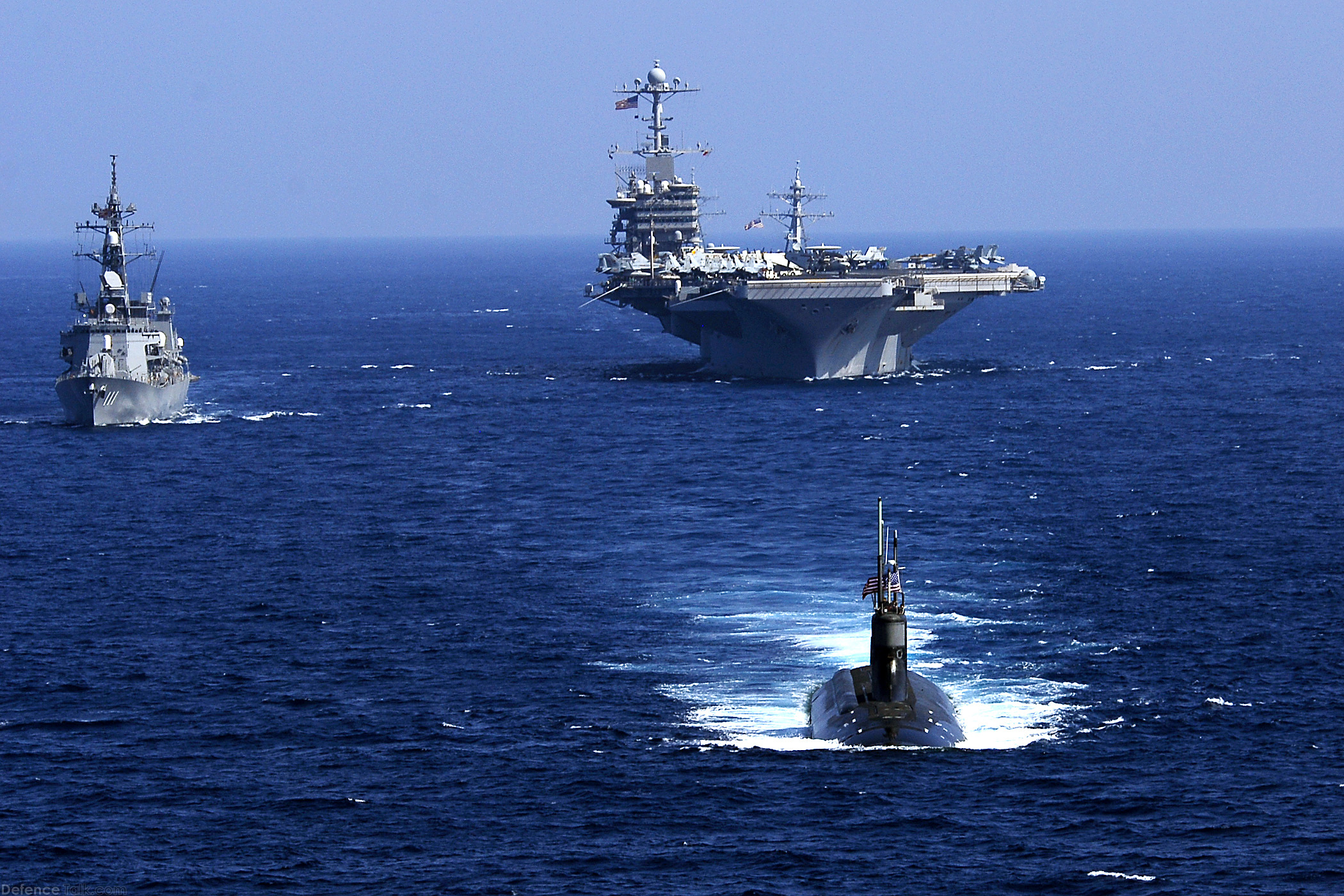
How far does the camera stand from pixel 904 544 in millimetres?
70375

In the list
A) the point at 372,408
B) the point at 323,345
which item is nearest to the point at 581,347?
the point at 323,345

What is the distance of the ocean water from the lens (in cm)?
3978

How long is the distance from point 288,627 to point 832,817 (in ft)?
76.5

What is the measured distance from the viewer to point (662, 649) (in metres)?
55.5

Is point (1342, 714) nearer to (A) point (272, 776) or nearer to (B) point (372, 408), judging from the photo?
(A) point (272, 776)

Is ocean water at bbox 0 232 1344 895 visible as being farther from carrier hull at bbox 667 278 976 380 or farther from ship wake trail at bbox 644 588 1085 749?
carrier hull at bbox 667 278 976 380

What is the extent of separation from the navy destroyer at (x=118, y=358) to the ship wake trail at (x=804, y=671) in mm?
54286

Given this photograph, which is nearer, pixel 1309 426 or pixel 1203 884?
pixel 1203 884

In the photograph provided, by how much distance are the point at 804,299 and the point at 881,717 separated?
6654cm

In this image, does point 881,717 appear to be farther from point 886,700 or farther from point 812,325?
point 812,325

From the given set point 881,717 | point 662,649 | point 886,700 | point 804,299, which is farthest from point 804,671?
point 804,299

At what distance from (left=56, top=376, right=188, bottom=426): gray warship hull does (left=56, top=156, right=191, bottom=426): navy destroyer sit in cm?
4

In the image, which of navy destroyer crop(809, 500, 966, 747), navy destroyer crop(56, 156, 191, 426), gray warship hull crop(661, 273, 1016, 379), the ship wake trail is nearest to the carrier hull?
gray warship hull crop(661, 273, 1016, 379)

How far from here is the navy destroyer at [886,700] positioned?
45.8 meters
